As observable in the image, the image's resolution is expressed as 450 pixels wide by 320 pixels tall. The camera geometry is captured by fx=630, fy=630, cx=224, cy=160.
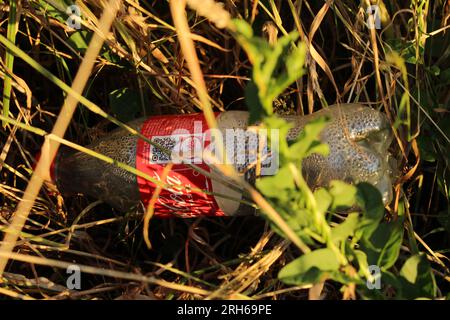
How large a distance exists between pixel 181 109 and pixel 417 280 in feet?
1.88

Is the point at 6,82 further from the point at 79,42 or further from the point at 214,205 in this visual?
the point at 214,205

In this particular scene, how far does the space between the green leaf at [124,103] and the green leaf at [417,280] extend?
62cm

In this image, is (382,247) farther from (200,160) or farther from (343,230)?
(200,160)

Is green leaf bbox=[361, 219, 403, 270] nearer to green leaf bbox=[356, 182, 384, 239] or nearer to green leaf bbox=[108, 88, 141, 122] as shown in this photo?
green leaf bbox=[356, 182, 384, 239]

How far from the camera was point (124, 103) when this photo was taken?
49.4 inches

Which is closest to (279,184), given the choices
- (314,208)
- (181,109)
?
(314,208)

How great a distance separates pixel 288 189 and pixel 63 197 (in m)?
0.68

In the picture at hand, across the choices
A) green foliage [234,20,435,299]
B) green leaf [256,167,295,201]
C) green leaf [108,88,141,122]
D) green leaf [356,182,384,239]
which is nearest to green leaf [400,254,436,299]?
green foliage [234,20,435,299]

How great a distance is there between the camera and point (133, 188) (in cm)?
117

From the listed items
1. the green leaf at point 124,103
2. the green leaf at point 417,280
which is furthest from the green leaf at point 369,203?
the green leaf at point 124,103

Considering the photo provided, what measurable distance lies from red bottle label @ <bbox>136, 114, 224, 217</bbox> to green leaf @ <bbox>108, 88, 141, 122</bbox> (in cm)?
13

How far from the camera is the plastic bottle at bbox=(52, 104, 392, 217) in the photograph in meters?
1.08

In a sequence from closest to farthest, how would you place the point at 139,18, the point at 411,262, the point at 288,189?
the point at 288,189 < the point at 411,262 < the point at 139,18
